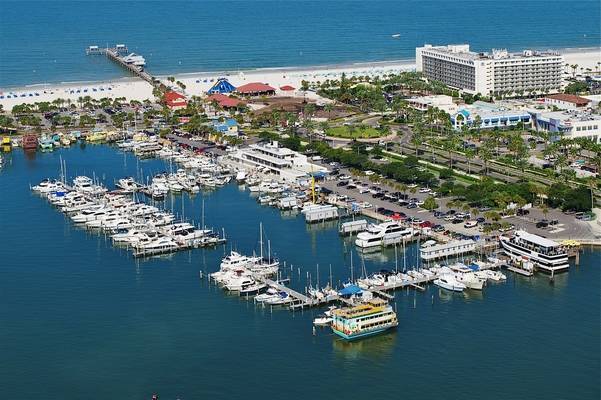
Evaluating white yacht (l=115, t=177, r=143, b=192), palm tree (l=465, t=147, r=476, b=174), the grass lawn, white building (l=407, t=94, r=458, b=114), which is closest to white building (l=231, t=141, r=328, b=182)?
the grass lawn

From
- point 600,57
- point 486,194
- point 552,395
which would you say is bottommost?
point 552,395

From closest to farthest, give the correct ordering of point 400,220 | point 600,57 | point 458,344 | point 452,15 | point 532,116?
point 458,344 < point 400,220 < point 532,116 < point 600,57 < point 452,15

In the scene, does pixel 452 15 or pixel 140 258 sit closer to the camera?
pixel 140 258

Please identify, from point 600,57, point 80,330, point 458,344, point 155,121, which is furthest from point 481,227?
point 600,57

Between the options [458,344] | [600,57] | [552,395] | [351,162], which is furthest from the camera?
[600,57]

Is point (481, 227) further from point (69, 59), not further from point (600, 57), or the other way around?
point (69, 59)

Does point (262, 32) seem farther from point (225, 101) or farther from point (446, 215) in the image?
point (446, 215)

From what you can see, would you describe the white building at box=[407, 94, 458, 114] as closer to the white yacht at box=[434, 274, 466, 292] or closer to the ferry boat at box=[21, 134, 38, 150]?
the ferry boat at box=[21, 134, 38, 150]
